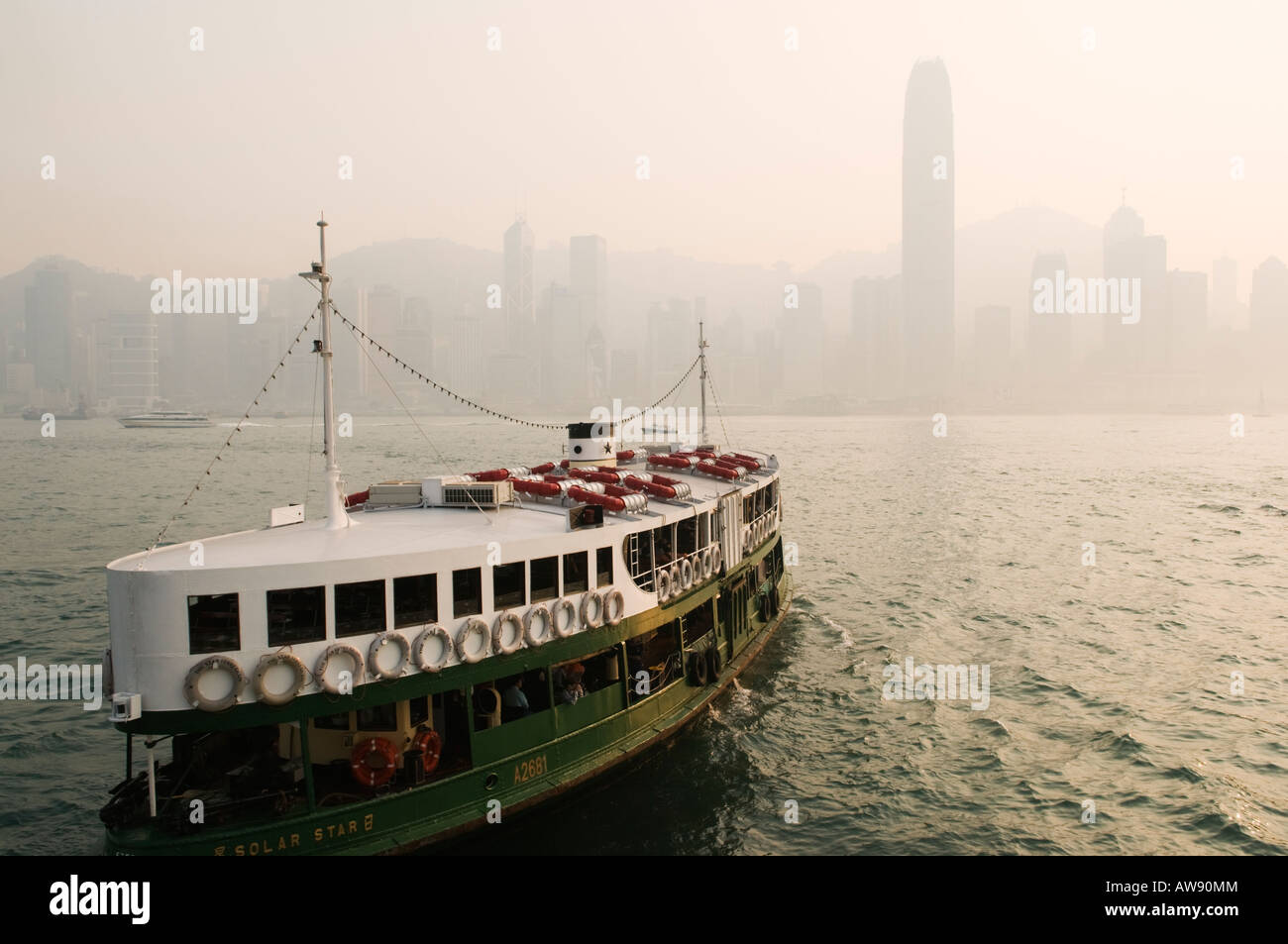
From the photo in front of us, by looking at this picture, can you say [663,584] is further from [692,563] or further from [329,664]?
[329,664]

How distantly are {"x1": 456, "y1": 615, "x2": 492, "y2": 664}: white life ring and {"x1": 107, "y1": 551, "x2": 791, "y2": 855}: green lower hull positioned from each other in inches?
58.0

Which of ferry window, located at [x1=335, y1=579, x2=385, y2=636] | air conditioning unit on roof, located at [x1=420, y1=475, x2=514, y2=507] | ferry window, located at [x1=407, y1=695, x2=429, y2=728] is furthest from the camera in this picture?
air conditioning unit on roof, located at [x1=420, y1=475, x2=514, y2=507]

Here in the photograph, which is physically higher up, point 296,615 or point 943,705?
point 296,615

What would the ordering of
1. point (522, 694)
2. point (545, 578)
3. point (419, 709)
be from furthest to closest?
1. point (545, 578)
2. point (522, 694)
3. point (419, 709)

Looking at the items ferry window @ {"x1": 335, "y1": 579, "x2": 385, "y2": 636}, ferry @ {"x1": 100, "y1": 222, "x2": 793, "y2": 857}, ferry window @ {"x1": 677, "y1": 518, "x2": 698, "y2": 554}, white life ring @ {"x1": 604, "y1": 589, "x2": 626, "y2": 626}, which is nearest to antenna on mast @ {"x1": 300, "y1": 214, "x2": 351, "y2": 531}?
ferry @ {"x1": 100, "y1": 222, "x2": 793, "y2": 857}

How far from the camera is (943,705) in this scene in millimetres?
22359

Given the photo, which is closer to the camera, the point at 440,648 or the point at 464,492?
the point at 440,648

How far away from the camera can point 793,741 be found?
20.1 m

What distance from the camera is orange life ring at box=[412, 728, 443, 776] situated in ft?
43.6

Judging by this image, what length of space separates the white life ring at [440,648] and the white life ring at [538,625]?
4.87 feet

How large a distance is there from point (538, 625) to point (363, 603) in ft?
A: 10.0

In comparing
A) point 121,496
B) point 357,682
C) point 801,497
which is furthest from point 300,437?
point 357,682

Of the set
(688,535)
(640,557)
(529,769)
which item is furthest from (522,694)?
(688,535)

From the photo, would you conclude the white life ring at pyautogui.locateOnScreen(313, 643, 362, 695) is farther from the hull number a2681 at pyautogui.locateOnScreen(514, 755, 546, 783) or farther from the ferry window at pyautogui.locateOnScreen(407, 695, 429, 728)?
the hull number a2681 at pyautogui.locateOnScreen(514, 755, 546, 783)
